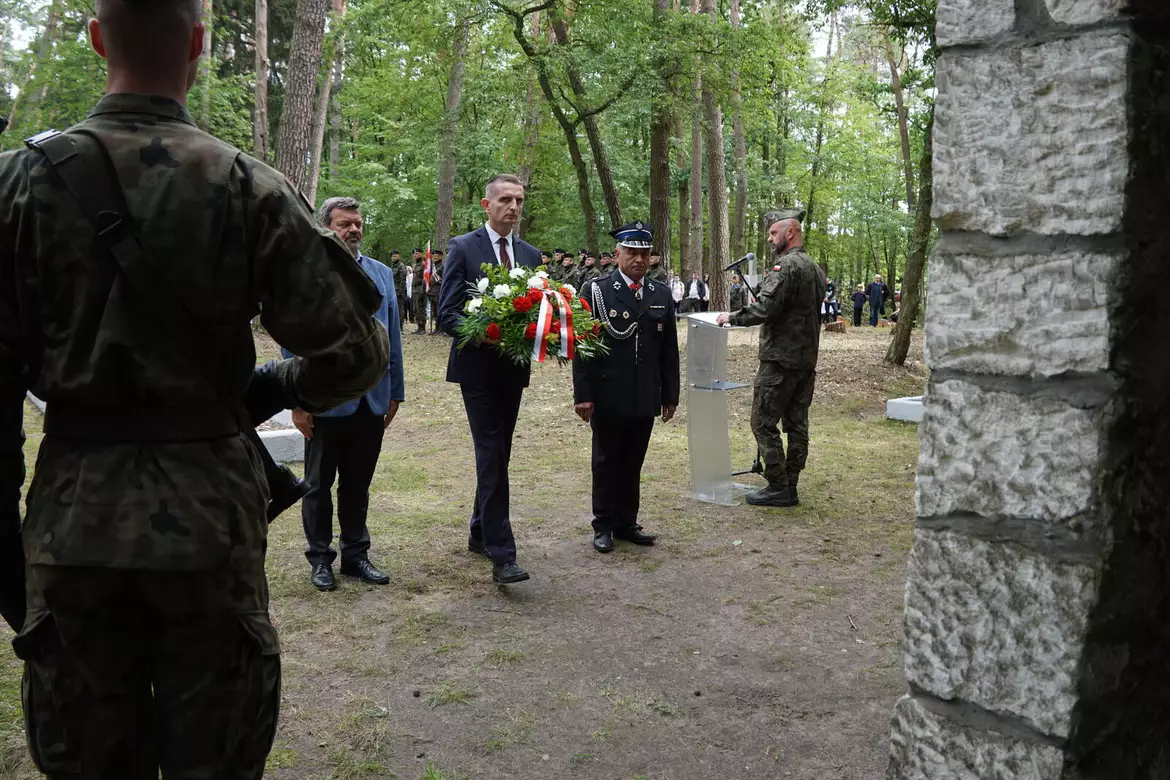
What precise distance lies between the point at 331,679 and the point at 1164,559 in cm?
345

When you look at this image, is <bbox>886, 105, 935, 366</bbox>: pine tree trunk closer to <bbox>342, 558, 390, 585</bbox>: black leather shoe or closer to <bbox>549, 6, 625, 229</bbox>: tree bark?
<bbox>549, 6, 625, 229</bbox>: tree bark

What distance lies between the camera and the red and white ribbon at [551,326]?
18.1 feet

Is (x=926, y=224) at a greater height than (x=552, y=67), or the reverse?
(x=552, y=67)

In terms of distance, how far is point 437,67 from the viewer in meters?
24.9

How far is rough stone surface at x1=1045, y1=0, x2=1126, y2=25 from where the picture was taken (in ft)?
6.96

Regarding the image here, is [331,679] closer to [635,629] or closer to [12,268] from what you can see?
[635,629]

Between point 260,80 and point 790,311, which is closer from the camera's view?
point 790,311

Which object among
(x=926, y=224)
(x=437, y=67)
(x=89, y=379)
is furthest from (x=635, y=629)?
(x=437, y=67)

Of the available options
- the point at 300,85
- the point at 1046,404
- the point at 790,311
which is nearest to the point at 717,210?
the point at 300,85

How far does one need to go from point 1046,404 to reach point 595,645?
317 cm

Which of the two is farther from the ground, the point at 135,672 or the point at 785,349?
→ the point at 785,349

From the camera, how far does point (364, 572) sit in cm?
586

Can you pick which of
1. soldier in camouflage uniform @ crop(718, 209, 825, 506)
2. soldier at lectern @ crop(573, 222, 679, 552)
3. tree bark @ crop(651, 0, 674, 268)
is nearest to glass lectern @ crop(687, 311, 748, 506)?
soldier in camouflage uniform @ crop(718, 209, 825, 506)

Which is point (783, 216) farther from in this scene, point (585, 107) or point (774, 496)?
point (585, 107)
